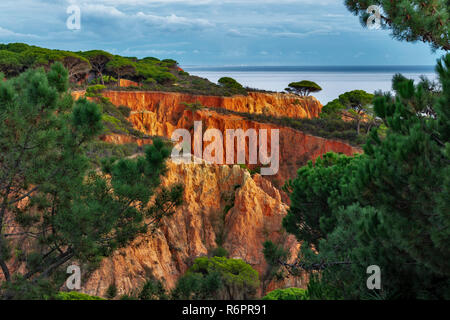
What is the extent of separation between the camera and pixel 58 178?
19.6 ft

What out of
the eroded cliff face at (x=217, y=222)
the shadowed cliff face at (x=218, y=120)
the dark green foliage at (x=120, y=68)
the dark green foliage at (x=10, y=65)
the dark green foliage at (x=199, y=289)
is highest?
the dark green foliage at (x=120, y=68)

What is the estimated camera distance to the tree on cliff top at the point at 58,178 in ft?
18.4

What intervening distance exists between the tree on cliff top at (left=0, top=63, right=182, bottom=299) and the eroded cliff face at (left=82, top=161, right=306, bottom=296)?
835 centimetres

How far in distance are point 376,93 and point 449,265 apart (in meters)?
2.51

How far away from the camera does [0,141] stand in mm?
5594

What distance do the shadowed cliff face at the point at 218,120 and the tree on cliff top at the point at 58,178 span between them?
1719cm

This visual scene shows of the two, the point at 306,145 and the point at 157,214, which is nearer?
the point at 157,214

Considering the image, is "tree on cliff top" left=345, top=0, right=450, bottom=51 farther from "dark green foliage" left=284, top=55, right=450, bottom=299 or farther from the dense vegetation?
the dense vegetation

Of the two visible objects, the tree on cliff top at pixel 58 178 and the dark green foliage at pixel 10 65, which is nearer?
the tree on cliff top at pixel 58 178

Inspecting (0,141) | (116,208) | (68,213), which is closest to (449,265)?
(116,208)

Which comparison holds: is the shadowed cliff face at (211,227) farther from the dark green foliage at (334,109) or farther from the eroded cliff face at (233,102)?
the eroded cliff face at (233,102)

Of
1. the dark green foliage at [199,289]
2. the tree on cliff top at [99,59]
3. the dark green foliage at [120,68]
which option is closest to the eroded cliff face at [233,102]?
the dark green foliage at [120,68]

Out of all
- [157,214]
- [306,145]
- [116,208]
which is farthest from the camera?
[306,145]
